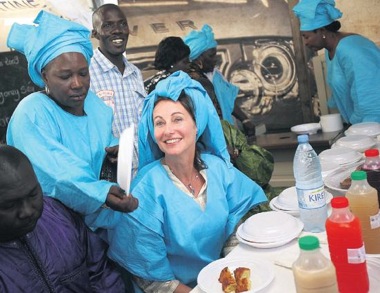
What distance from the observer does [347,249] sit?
111 cm

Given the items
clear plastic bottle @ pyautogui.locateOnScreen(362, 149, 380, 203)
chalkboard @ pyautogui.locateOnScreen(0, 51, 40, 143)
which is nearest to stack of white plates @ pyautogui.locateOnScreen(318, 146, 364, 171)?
clear plastic bottle @ pyautogui.locateOnScreen(362, 149, 380, 203)

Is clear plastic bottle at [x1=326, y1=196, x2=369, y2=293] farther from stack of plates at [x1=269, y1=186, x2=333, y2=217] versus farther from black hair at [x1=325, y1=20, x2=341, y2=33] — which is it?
black hair at [x1=325, y1=20, x2=341, y2=33]

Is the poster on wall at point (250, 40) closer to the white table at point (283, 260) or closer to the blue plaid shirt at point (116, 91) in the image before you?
the blue plaid shirt at point (116, 91)

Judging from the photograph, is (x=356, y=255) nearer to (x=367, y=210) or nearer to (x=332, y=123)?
(x=367, y=210)

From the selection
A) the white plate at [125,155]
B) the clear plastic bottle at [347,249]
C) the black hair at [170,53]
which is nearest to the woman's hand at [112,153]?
the white plate at [125,155]

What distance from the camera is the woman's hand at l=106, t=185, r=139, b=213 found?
1628 mm

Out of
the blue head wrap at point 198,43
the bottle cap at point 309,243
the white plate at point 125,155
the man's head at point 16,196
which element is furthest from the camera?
the blue head wrap at point 198,43

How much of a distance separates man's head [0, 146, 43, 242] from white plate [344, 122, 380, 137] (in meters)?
2.11

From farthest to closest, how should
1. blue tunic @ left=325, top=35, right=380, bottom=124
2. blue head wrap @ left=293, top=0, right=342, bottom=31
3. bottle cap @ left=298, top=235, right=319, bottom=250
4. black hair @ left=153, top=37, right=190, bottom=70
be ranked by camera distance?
black hair @ left=153, top=37, right=190, bottom=70, blue head wrap @ left=293, top=0, right=342, bottom=31, blue tunic @ left=325, top=35, right=380, bottom=124, bottle cap @ left=298, top=235, right=319, bottom=250

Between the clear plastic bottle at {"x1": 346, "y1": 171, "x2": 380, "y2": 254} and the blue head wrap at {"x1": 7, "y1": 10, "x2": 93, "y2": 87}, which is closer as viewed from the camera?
the clear plastic bottle at {"x1": 346, "y1": 171, "x2": 380, "y2": 254}

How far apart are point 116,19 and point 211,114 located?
1251mm

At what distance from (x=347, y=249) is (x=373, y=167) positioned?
1.93 ft

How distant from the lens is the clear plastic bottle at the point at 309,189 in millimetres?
1522

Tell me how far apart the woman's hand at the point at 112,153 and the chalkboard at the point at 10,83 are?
2326 millimetres
